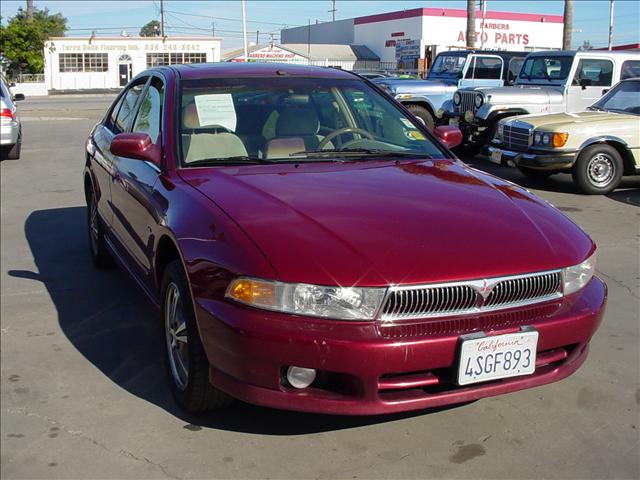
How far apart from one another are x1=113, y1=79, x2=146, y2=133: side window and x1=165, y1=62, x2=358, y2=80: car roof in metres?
0.52

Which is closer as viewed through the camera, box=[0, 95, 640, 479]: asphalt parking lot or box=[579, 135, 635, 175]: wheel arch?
box=[0, 95, 640, 479]: asphalt parking lot

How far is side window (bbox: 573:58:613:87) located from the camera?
12.8 m

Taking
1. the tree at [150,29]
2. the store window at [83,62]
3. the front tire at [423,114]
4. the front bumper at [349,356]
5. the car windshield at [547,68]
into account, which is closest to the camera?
the front bumper at [349,356]

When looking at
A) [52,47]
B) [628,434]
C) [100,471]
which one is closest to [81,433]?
[100,471]

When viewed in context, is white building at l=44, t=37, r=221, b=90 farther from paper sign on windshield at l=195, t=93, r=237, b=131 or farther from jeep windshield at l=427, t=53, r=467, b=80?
paper sign on windshield at l=195, t=93, r=237, b=131

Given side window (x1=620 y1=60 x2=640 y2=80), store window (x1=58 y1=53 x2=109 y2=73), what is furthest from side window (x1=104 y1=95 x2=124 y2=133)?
store window (x1=58 y1=53 x2=109 y2=73)

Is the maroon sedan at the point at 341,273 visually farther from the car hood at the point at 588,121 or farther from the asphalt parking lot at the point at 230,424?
the car hood at the point at 588,121

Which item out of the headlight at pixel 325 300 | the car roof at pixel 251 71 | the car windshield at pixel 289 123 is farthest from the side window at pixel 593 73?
the headlight at pixel 325 300

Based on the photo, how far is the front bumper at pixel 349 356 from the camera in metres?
2.72

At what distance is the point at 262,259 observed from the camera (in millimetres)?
2811

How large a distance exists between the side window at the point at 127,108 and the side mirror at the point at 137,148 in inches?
42.3

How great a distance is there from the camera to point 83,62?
56188 mm

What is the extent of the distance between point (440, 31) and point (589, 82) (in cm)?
3973

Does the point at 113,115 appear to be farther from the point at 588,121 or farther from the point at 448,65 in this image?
the point at 448,65
